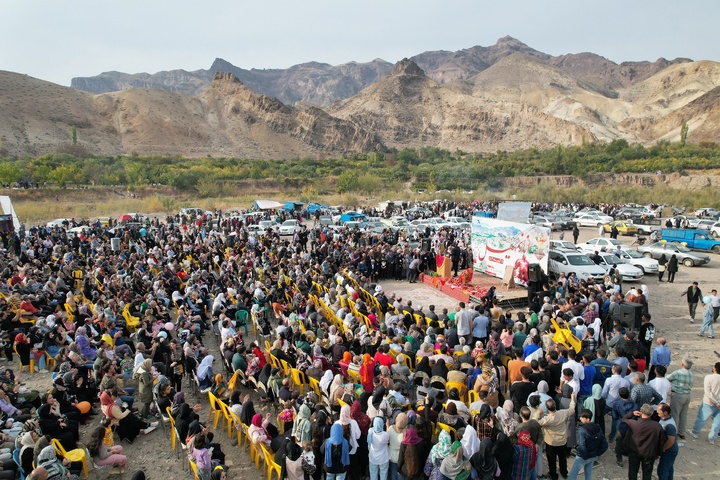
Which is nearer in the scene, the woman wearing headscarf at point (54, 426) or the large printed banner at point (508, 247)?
the woman wearing headscarf at point (54, 426)

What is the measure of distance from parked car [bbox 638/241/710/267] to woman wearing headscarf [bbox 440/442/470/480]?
2004 centimetres

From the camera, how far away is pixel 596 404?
6.84 meters

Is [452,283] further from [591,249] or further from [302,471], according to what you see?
[302,471]

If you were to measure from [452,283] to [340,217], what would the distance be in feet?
59.6

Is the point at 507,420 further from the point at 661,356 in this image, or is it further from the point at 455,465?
the point at 661,356

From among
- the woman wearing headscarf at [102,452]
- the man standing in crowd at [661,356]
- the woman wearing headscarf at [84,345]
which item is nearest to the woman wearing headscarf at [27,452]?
the woman wearing headscarf at [102,452]

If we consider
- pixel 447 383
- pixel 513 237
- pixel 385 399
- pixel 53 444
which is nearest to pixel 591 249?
pixel 513 237

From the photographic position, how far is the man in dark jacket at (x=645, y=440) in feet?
19.7

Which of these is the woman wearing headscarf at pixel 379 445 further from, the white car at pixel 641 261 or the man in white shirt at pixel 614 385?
the white car at pixel 641 261

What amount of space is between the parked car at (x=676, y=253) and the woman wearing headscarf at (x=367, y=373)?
1881cm

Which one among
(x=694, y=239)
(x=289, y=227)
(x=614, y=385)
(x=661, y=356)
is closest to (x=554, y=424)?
(x=614, y=385)

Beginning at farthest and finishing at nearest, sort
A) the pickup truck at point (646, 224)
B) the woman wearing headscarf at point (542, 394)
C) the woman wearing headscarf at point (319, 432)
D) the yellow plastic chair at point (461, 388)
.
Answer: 1. the pickup truck at point (646, 224)
2. the yellow plastic chair at point (461, 388)
3. the woman wearing headscarf at point (542, 394)
4. the woman wearing headscarf at point (319, 432)

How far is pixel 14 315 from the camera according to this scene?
1149 cm

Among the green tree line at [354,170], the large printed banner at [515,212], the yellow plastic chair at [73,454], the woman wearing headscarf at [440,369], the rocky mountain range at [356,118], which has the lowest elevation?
the yellow plastic chair at [73,454]
